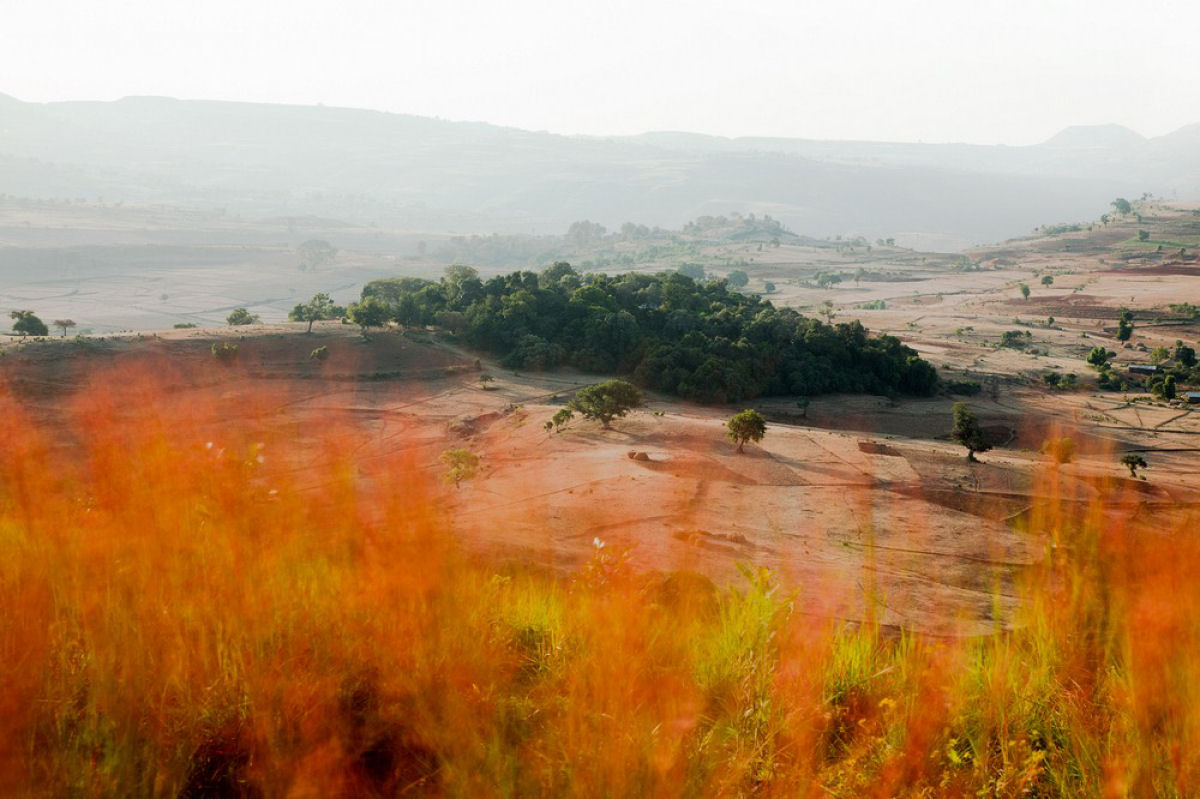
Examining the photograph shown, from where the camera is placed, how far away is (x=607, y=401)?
4169 cm

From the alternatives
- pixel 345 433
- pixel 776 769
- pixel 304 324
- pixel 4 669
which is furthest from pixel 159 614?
pixel 304 324

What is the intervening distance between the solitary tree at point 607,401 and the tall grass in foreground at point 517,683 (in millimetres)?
36620

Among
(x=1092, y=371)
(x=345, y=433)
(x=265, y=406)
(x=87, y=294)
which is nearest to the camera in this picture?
Result: (x=345, y=433)

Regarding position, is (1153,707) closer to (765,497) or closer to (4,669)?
(4,669)

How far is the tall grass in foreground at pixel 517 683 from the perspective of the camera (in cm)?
327

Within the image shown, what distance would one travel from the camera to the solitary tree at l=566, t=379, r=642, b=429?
4184 centimetres

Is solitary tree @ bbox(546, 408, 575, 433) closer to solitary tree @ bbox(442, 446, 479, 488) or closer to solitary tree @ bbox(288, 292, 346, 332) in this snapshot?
solitary tree @ bbox(442, 446, 479, 488)

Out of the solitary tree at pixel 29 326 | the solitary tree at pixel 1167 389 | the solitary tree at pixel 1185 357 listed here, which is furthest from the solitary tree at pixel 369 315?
the solitary tree at pixel 1185 357

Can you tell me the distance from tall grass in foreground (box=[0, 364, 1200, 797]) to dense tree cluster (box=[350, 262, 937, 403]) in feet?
167

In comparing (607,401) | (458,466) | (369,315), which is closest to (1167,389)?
(607,401)

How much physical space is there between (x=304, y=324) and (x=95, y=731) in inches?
2571

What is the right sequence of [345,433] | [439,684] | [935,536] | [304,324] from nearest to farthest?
[439,684], [935,536], [345,433], [304,324]

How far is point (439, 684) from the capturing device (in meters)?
3.78

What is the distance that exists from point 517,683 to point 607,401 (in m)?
37.6
